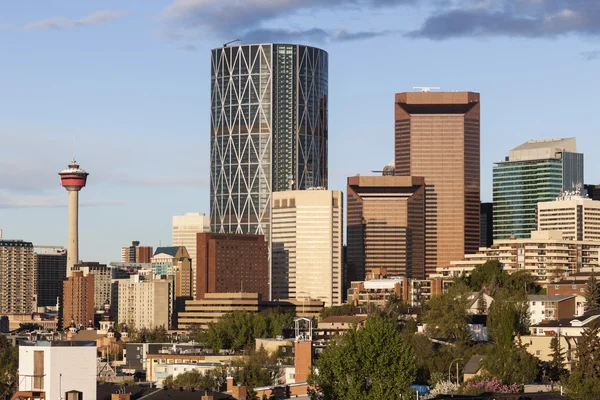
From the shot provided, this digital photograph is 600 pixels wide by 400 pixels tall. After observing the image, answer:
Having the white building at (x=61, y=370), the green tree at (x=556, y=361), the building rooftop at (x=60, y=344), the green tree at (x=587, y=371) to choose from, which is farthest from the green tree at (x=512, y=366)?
the white building at (x=61, y=370)

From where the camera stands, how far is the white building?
117062 millimetres

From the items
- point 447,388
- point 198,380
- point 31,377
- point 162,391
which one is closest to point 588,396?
point 447,388

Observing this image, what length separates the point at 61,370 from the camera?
→ 385 feet

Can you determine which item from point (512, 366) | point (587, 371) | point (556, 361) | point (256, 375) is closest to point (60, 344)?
point (587, 371)

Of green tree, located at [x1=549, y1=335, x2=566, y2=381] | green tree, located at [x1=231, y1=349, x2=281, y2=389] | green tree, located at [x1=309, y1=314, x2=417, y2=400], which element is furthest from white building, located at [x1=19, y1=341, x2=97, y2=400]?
green tree, located at [x1=549, y1=335, x2=566, y2=381]

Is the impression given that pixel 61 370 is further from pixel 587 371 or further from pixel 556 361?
pixel 556 361

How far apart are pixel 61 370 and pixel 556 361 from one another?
7899cm

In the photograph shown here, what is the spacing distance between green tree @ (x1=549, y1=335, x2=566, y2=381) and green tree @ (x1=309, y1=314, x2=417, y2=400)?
171ft

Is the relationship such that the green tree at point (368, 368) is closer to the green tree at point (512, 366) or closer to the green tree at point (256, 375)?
the green tree at point (512, 366)

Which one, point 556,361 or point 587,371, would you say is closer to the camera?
point 587,371

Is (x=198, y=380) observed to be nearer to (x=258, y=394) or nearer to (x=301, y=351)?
(x=301, y=351)

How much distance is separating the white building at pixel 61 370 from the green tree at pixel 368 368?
730 inches

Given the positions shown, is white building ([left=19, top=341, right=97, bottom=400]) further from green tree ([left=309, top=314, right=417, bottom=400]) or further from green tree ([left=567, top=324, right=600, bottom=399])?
green tree ([left=567, top=324, right=600, bottom=399])

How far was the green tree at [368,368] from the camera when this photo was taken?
11450cm
